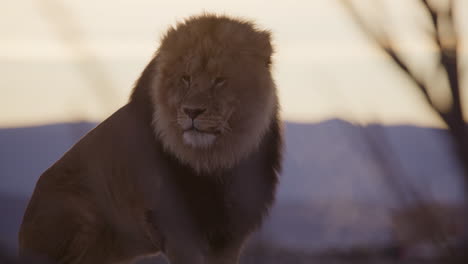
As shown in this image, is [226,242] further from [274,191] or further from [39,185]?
[39,185]

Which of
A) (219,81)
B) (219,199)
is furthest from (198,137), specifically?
(219,199)

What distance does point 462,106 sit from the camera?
0.78 m

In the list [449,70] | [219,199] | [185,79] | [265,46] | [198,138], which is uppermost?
[449,70]

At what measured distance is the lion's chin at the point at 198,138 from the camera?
3547 millimetres

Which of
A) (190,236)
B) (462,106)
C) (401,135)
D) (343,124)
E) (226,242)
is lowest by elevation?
(226,242)

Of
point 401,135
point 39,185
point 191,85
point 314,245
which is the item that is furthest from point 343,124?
point 314,245

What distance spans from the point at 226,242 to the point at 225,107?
2.79 feet

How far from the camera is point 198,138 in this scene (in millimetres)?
3570

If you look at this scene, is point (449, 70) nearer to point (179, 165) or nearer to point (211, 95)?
point (211, 95)

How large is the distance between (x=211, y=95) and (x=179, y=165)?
564 mm

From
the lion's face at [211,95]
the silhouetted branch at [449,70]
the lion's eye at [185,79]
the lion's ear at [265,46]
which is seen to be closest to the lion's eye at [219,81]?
the lion's face at [211,95]

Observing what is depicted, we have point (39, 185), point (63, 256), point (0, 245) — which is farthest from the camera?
point (39, 185)

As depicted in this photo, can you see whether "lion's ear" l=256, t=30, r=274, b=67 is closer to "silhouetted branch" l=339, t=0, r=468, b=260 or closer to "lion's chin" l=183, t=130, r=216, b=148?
"lion's chin" l=183, t=130, r=216, b=148

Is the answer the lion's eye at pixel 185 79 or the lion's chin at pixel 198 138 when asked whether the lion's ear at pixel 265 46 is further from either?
the lion's chin at pixel 198 138
